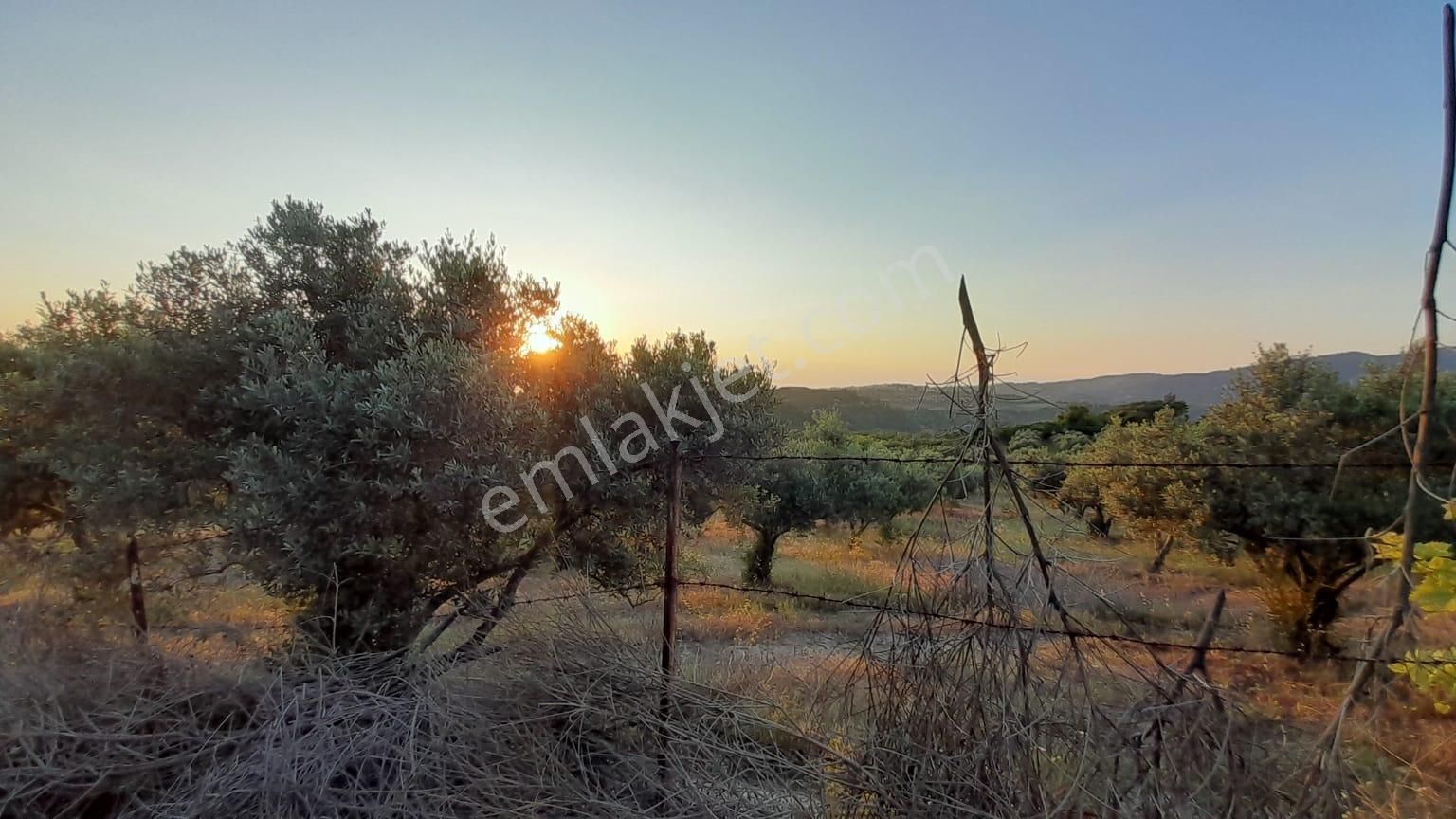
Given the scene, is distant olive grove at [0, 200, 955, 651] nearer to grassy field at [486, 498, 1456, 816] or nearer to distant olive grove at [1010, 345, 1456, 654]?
grassy field at [486, 498, 1456, 816]

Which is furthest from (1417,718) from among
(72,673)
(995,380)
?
(72,673)

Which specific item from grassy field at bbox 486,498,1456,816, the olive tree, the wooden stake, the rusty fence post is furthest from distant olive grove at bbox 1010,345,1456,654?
the wooden stake

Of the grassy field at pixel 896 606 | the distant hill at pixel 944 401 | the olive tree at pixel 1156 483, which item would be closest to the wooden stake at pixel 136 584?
the grassy field at pixel 896 606

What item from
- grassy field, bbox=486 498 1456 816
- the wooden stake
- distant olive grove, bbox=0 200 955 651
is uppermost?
distant olive grove, bbox=0 200 955 651

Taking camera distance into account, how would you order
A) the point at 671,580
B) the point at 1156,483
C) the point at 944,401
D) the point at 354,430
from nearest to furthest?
the point at 944,401
the point at 671,580
the point at 354,430
the point at 1156,483

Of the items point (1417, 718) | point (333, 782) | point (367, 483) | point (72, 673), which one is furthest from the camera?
point (1417, 718)

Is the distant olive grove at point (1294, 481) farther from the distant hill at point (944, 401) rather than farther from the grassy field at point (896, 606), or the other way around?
the distant hill at point (944, 401)

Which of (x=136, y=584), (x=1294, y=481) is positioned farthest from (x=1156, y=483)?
(x=136, y=584)

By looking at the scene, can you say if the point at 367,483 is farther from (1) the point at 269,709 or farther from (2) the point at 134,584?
(2) the point at 134,584

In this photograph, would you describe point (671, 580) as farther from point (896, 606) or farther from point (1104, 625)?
point (1104, 625)

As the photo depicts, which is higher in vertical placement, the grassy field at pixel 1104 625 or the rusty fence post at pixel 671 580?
the rusty fence post at pixel 671 580

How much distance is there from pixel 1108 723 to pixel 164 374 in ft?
18.5

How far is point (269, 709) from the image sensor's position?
9.57ft

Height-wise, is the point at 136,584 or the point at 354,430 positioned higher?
the point at 354,430
